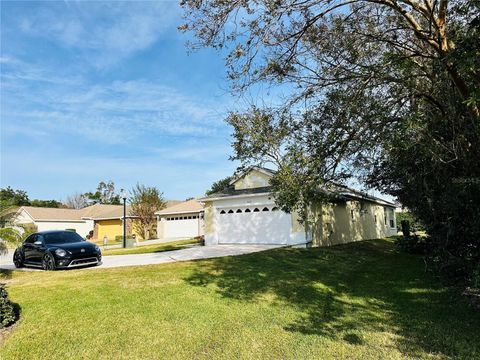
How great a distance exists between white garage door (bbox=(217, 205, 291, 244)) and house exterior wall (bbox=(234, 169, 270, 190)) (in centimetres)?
165

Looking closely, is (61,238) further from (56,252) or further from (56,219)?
(56,219)

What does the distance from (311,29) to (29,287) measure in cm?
1045

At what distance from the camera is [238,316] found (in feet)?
25.2

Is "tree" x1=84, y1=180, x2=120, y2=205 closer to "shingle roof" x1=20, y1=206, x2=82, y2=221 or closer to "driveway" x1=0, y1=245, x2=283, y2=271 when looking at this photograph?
"shingle roof" x1=20, y1=206, x2=82, y2=221

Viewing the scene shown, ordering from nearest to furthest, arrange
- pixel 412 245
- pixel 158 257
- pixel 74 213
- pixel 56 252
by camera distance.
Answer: pixel 56 252 < pixel 158 257 < pixel 412 245 < pixel 74 213

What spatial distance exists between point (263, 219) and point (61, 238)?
10736 millimetres

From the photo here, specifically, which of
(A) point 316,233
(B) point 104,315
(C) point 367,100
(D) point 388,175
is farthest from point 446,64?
(A) point 316,233

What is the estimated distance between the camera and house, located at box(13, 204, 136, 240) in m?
42.7

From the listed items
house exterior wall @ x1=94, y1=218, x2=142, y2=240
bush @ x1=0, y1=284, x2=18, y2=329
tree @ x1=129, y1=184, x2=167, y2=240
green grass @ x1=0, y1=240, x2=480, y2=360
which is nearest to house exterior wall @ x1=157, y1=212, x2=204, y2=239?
tree @ x1=129, y1=184, x2=167, y2=240

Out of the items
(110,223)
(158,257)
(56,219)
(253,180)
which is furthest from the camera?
(56,219)

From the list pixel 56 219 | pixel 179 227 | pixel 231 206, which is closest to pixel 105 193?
pixel 56 219

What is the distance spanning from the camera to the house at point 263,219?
20.4 m

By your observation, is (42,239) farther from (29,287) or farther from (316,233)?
(316,233)

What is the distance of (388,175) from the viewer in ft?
42.6
